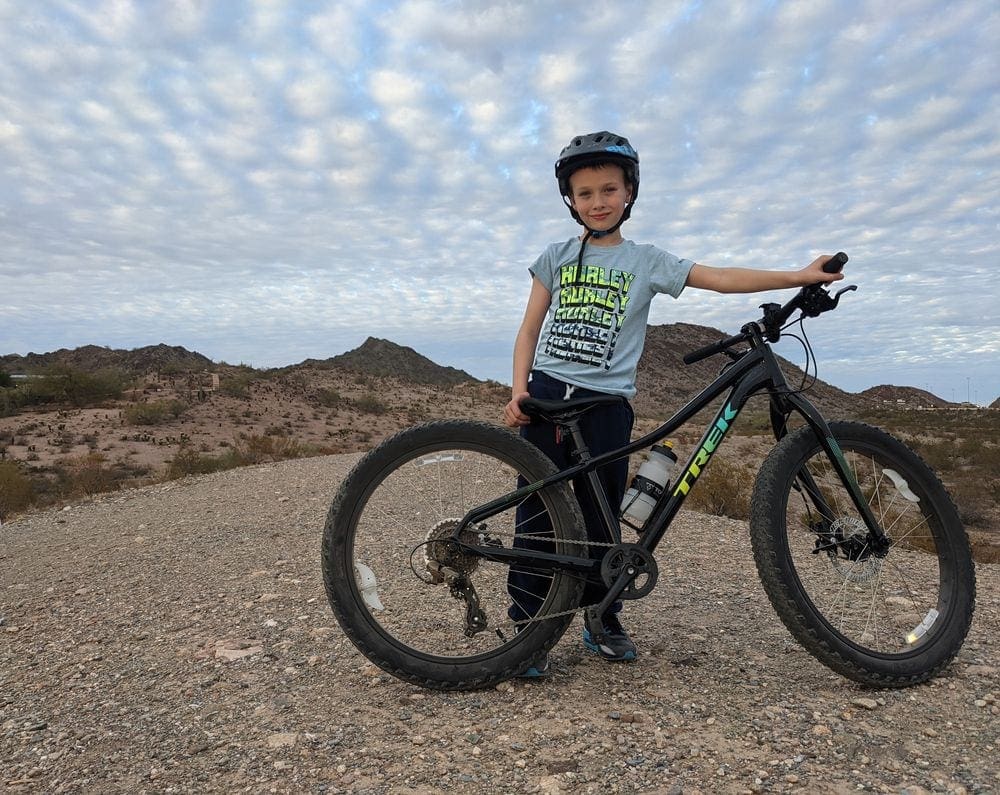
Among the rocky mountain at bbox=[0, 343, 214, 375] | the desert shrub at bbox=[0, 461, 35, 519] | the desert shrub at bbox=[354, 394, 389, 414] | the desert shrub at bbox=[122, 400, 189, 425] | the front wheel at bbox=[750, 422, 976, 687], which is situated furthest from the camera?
the rocky mountain at bbox=[0, 343, 214, 375]

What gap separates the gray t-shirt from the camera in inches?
114

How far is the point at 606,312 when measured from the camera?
114 inches

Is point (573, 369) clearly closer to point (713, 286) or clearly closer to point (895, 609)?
point (713, 286)

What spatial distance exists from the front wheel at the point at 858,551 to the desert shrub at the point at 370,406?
24251 millimetres

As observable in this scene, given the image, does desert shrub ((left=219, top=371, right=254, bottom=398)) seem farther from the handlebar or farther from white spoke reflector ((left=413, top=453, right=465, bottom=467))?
the handlebar

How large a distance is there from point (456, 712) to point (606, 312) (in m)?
1.74

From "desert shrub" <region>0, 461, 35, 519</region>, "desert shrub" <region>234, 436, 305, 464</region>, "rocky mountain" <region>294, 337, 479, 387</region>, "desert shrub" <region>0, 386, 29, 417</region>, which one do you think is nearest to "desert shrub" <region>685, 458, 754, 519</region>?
"desert shrub" <region>234, 436, 305, 464</region>

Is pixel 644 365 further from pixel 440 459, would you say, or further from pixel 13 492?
pixel 440 459

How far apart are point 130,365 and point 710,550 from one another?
5562cm

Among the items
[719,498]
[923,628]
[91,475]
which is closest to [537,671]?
[923,628]

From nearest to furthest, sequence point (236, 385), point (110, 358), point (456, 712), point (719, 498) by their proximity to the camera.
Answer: point (456, 712)
point (719, 498)
point (236, 385)
point (110, 358)

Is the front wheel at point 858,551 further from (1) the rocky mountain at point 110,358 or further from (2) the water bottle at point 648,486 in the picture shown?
(1) the rocky mountain at point 110,358

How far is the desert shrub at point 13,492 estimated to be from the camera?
33.4 ft

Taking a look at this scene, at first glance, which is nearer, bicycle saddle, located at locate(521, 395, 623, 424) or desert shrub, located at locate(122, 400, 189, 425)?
bicycle saddle, located at locate(521, 395, 623, 424)
